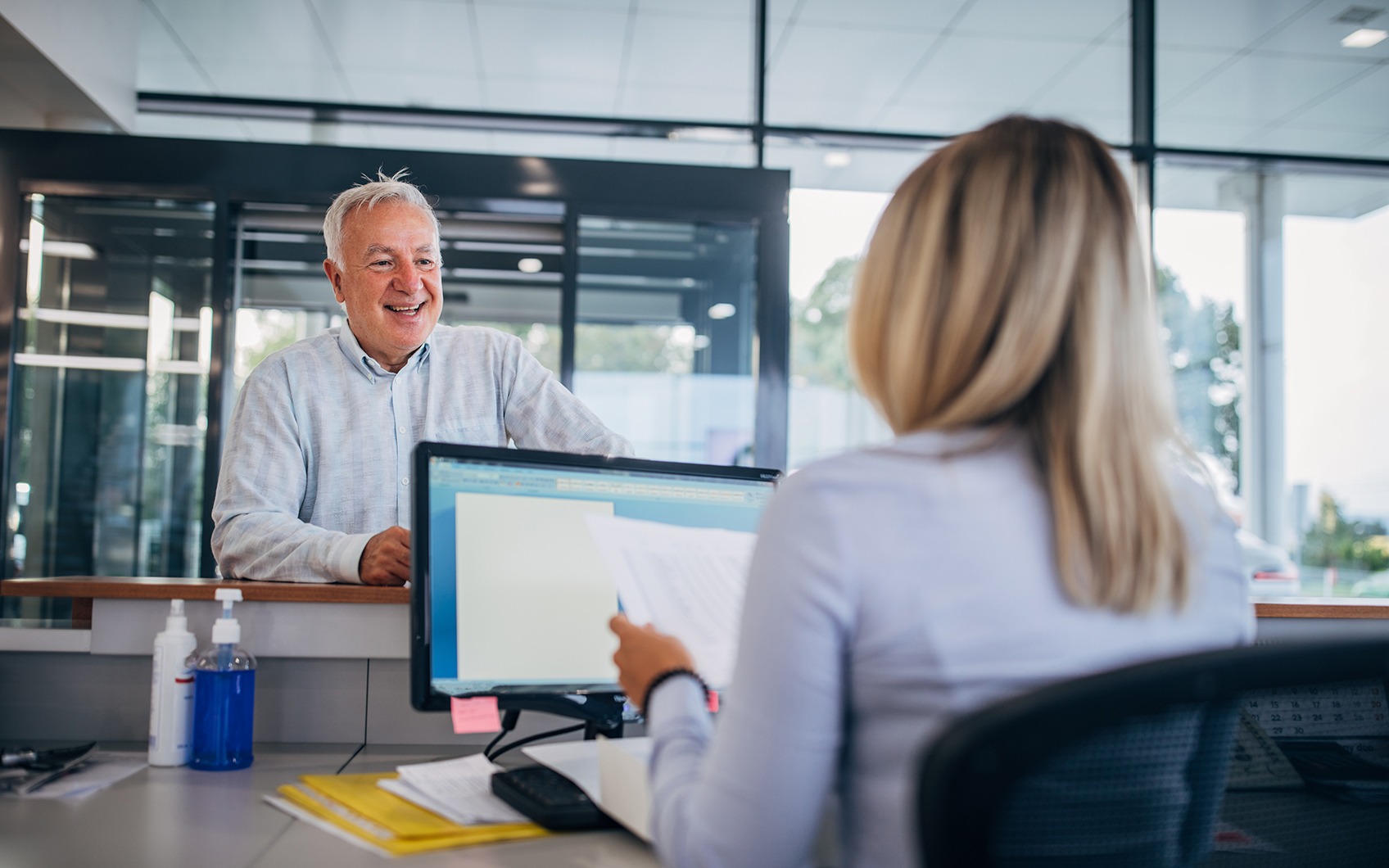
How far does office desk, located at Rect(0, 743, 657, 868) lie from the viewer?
84 centimetres

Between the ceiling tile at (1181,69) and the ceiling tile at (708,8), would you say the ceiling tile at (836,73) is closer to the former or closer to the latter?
the ceiling tile at (708,8)

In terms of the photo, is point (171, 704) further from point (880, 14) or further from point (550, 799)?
point (880, 14)

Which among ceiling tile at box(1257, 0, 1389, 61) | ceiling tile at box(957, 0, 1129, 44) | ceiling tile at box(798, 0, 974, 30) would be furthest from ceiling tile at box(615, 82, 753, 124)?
ceiling tile at box(1257, 0, 1389, 61)

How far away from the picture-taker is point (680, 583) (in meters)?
0.92

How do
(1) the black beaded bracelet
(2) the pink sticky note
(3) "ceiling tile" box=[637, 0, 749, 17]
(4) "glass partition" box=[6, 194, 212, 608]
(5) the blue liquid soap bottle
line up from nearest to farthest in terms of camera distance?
(1) the black beaded bracelet < (2) the pink sticky note < (5) the blue liquid soap bottle < (4) "glass partition" box=[6, 194, 212, 608] < (3) "ceiling tile" box=[637, 0, 749, 17]

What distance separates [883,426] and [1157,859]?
352mm

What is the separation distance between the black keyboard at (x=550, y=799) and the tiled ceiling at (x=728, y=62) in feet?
10.1

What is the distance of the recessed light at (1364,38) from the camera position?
149 inches

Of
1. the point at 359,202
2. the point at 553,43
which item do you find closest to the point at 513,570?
the point at 359,202

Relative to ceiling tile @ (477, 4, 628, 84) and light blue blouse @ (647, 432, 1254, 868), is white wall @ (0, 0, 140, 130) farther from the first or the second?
light blue blouse @ (647, 432, 1254, 868)

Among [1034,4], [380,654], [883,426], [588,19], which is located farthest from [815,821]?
[1034,4]

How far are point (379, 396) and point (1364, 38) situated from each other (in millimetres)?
3940

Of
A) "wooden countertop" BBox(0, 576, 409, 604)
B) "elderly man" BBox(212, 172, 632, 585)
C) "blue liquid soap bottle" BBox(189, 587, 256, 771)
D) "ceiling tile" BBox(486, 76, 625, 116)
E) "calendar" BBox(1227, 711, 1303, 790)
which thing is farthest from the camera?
"ceiling tile" BBox(486, 76, 625, 116)

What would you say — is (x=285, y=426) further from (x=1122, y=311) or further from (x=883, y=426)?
(x=1122, y=311)
